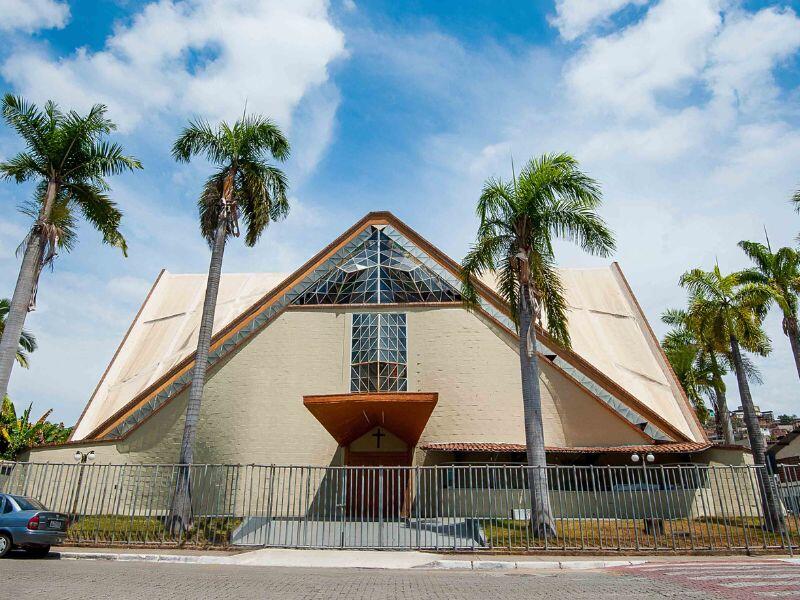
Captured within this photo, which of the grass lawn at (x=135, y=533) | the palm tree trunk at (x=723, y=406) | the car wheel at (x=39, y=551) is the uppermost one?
the palm tree trunk at (x=723, y=406)

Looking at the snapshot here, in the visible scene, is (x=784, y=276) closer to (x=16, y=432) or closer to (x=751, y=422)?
(x=751, y=422)

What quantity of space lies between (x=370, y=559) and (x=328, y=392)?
11.4 m

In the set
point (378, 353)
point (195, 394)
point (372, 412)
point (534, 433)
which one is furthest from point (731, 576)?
point (378, 353)

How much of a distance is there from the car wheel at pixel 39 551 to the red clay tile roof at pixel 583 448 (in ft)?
44.6

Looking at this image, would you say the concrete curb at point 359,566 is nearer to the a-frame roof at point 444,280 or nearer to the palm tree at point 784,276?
the a-frame roof at point 444,280

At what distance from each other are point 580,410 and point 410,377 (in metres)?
7.29

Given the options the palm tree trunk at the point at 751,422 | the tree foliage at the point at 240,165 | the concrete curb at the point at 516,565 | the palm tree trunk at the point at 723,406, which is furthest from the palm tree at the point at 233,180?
A: the palm tree trunk at the point at 723,406

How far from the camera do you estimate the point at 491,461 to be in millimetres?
23031

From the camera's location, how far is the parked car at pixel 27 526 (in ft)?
41.9

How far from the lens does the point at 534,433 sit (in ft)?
55.4

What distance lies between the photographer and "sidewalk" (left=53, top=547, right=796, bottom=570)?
12977 mm

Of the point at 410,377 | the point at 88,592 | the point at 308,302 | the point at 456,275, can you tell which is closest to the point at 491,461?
the point at 410,377

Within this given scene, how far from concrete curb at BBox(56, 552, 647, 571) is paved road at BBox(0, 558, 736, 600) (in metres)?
0.79

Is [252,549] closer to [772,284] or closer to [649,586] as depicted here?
[649,586]
